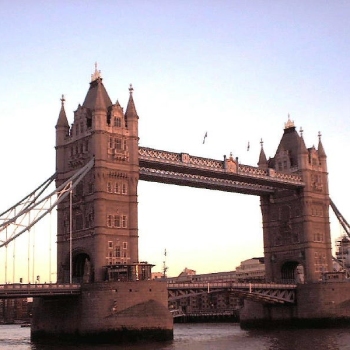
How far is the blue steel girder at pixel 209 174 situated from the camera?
316 ft

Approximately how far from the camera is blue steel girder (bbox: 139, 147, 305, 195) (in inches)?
3787

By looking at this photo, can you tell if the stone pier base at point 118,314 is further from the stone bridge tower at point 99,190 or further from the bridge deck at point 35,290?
the stone bridge tower at point 99,190

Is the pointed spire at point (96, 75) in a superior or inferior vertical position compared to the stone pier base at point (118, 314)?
superior

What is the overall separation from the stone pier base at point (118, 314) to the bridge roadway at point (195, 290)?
2.71 m

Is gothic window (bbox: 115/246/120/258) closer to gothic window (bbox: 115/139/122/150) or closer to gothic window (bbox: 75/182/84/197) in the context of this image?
gothic window (bbox: 75/182/84/197)

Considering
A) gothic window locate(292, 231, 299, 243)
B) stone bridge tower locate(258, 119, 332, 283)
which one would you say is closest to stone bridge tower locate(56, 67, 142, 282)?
stone bridge tower locate(258, 119, 332, 283)

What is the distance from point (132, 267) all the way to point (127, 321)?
277 inches

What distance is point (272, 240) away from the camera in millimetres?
119312

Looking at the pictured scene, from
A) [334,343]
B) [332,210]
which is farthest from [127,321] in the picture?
[332,210]

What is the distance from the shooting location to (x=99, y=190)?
289 feet

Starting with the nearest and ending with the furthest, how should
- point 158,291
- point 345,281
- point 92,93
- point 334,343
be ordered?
point 334,343
point 158,291
point 92,93
point 345,281

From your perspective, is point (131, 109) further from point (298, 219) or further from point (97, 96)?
point (298, 219)

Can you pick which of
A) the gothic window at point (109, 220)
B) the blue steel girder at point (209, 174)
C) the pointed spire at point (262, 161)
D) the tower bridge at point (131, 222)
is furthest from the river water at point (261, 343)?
the pointed spire at point (262, 161)

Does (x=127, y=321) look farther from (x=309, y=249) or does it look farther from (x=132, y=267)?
(x=309, y=249)
